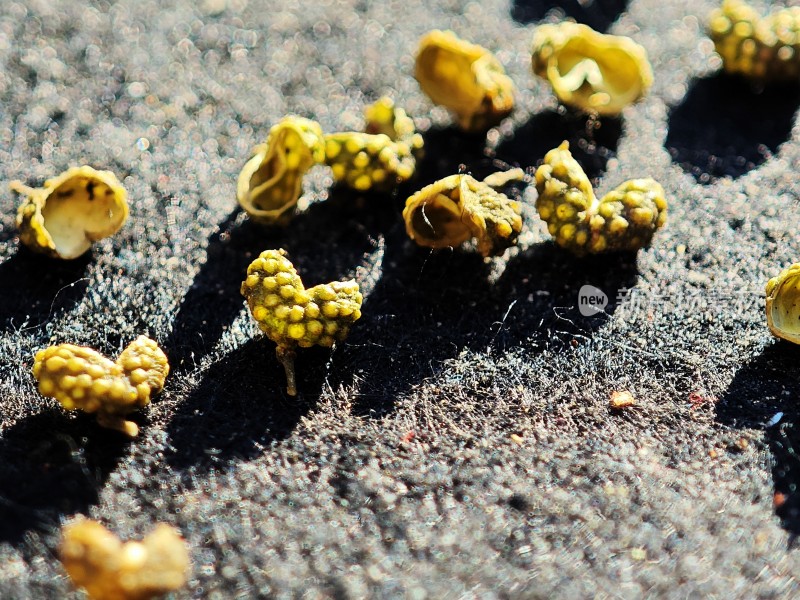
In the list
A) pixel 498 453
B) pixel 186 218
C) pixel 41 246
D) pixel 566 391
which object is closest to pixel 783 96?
pixel 566 391

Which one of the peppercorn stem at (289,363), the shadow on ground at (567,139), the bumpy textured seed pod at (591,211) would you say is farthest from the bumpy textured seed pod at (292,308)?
the shadow on ground at (567,139)

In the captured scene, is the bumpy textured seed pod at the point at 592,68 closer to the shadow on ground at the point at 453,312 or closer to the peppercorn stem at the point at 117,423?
the shadow on ground at the point at 453,312

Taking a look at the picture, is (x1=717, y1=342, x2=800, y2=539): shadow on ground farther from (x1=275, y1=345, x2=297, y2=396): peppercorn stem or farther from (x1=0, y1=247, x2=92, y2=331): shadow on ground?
(x1=0, y1=247, x2=92, y2=331): shadow on ground

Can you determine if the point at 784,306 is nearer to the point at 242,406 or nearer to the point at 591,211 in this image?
the point at 591,211

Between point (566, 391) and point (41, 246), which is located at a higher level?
point (41, 246)

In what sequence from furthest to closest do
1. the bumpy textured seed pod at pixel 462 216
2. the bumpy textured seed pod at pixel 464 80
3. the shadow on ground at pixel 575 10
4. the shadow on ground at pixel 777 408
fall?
the shadow on ground at pixel 575 10 < the bumpy textured seed pod at pixel 464 80 < the bumpy textured seed pod at pixel 462 216 < the shadow on ground at pixel 777 408

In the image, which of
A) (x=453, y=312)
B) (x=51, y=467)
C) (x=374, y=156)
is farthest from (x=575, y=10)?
(x=51, y=467)

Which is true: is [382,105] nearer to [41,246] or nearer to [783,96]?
[41,246]
